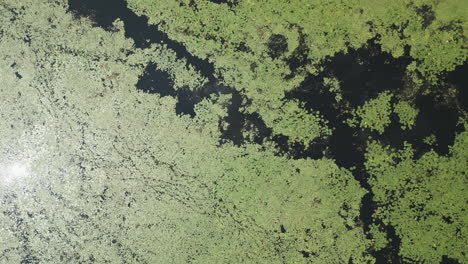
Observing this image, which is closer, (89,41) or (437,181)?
(437,181)

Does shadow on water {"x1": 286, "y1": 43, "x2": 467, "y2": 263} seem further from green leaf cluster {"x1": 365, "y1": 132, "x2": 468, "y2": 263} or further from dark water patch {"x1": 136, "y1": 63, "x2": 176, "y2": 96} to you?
dark water patch {"x1": 136, "y1": 63, "x2": 176, "y2": 96}

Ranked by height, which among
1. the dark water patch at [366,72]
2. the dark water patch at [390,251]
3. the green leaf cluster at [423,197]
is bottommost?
the dark water patch at [390,251]

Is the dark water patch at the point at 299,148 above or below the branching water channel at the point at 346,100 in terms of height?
below

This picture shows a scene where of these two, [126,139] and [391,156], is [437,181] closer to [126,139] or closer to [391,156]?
[391,156]

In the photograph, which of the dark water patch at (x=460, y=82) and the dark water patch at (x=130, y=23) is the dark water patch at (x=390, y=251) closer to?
the dark water patch at (x=460, y=82)

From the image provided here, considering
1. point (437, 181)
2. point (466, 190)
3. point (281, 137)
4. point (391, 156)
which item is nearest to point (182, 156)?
point (281, 137)

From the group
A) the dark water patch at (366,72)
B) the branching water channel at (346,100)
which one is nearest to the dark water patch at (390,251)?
the branching water channel at (346,100)

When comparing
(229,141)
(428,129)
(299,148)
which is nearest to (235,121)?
(229,141)
